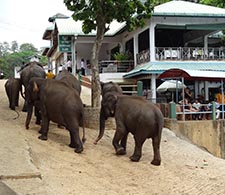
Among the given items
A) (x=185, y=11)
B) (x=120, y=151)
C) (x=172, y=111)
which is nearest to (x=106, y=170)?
(x=120, y=151)

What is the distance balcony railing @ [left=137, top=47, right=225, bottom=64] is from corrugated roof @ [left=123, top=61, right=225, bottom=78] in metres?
0.36

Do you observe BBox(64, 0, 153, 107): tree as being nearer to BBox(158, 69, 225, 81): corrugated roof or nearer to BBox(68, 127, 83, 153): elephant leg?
BBox(158, 69, 225, 81): corrugated roof

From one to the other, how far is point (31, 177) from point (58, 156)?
247 cm

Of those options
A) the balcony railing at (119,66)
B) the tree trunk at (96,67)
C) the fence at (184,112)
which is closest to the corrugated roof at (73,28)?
the balcony railing at (119,66)

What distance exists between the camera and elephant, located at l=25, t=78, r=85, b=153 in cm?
1047

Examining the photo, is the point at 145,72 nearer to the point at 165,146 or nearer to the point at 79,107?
the point at 165,146

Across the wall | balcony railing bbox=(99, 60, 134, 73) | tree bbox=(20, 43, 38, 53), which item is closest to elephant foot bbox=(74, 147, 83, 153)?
the wall

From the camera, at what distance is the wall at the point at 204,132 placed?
52.2 feet

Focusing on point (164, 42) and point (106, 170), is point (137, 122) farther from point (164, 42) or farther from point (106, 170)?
point (164, 42)

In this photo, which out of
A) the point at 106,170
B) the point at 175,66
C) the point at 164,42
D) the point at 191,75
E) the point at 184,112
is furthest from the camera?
the point at 164,42

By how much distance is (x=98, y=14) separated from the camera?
14086 mm

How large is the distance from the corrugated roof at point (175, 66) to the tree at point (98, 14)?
7.98 meters

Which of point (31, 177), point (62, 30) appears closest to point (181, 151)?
point (31, 177)

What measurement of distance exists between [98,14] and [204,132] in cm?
615
